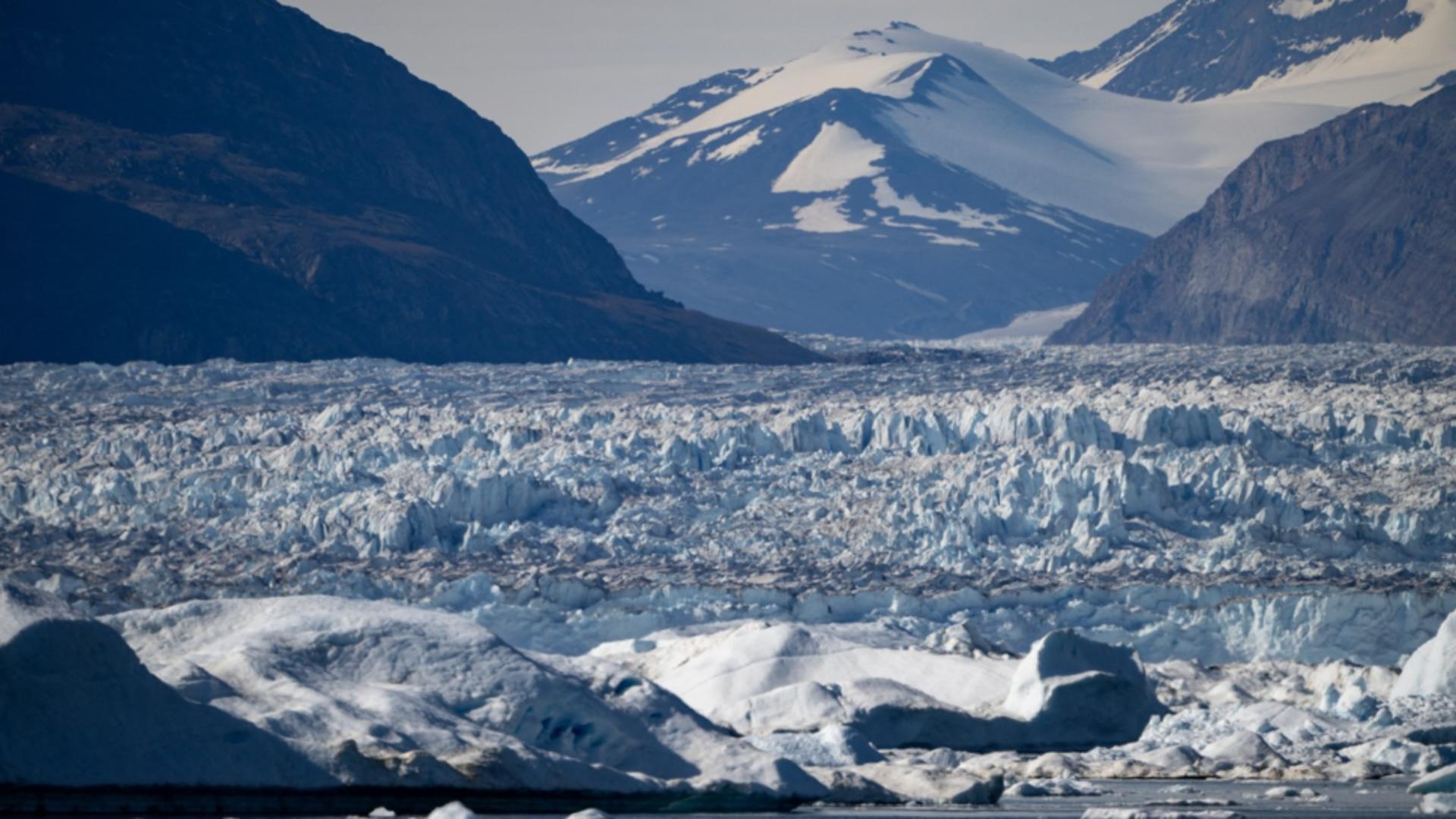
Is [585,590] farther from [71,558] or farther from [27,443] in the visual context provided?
[27,443]

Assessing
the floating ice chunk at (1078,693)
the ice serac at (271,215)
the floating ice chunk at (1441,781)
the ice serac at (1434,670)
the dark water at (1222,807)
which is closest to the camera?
the dark water at (1222,807)

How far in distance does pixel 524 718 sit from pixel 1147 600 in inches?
946

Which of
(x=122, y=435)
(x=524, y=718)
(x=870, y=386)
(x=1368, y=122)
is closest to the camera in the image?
(x=524, y=718)

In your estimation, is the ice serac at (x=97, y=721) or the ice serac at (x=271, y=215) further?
the ice serac at (x=271, y=215)

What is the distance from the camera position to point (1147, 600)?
1949 inches

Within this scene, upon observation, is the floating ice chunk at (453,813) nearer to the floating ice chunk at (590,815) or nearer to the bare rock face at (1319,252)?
the floating ice chunk at (590,815)

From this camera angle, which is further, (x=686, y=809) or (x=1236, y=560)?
(x=1236, y=560)

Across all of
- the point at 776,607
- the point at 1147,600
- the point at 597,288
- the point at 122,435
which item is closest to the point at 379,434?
the point at 122,435

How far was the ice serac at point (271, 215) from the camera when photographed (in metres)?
101

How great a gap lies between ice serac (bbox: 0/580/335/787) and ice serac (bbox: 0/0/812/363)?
234 ft

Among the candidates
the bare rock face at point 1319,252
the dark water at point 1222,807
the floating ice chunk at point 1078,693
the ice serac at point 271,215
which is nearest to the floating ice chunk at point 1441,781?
the dark water at point 1222,807

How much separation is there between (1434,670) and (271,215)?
80477 millimetres

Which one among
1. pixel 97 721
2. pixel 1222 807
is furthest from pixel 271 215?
pixel 97 721

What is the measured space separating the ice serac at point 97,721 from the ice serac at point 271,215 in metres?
71.4
